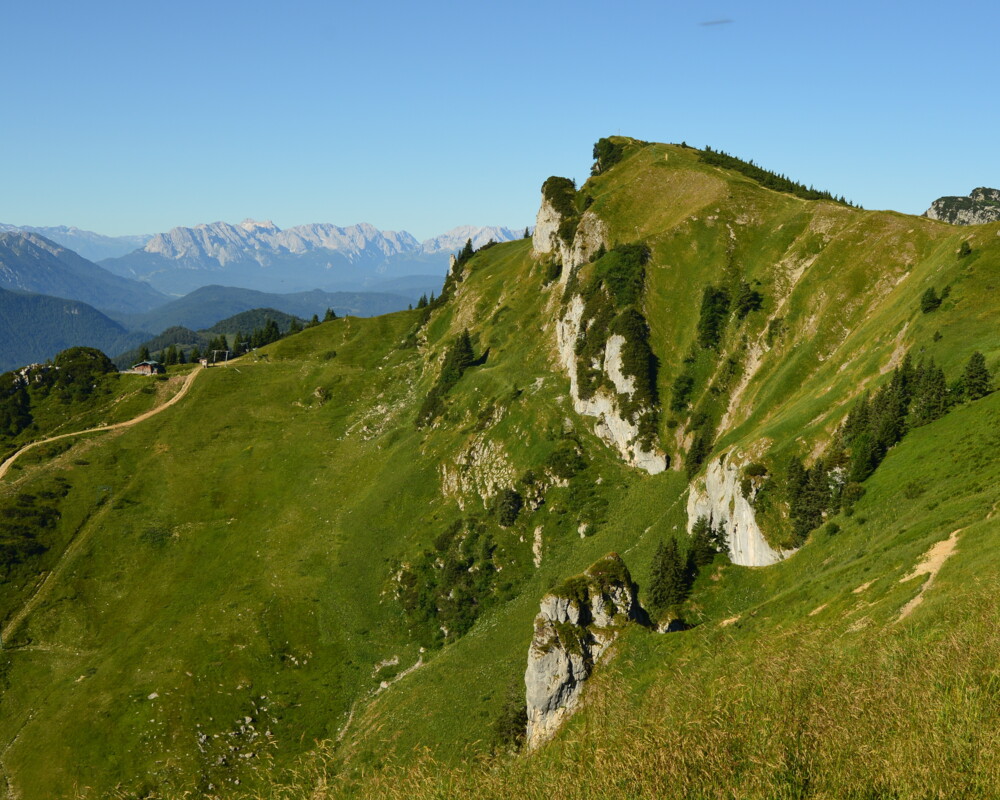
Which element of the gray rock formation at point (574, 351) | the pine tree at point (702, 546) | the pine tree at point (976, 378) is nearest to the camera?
the pine tree at point (976, 378)

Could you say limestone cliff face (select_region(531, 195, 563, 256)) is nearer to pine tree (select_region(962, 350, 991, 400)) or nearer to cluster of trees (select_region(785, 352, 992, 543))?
cluster of trees (select_region(785, 352, 992, 543))

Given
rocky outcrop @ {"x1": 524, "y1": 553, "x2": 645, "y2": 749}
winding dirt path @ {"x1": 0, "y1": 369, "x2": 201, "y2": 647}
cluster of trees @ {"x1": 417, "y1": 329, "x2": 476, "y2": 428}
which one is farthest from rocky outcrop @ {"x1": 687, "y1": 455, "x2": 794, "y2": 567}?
winding dirt path @ {"x1": 0, "y1": 369, "x2": 201, "y2": 647}

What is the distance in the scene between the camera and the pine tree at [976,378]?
219 feet

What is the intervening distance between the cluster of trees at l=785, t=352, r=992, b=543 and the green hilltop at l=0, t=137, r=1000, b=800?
41 cm

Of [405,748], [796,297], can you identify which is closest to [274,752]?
[405,748]

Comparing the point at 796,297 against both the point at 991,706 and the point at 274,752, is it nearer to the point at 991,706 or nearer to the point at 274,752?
the point at 274,752

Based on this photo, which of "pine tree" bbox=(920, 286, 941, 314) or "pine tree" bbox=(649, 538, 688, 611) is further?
"pine tree" bbox=(920, 286, 941, 314)

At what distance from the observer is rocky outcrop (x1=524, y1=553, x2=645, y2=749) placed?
58.8 m

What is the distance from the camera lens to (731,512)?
83188 millimetres

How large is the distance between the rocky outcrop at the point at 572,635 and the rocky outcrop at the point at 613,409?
159ft

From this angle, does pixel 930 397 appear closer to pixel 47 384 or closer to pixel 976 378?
pixel 976 378

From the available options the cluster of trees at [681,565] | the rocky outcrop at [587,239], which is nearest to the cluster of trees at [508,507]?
the cluster of trees at [681,565]

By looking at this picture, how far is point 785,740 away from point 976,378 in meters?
66.0

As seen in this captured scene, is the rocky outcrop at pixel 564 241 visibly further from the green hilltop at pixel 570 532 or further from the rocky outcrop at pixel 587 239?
the green hilltop at pixel 570 532
